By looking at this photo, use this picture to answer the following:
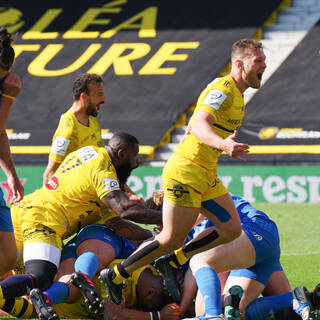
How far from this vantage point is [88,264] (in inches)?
199

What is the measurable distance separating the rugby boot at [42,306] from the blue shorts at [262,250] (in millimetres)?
→ 1270

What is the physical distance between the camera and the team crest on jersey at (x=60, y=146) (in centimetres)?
763

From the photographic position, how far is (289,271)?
282 inches

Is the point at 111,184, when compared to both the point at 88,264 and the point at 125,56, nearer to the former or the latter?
the point at 88,264

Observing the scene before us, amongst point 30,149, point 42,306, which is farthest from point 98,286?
point 30,149

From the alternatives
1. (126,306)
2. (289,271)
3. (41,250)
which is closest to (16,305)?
(41,250)

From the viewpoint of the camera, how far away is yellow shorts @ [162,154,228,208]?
4.95 meters

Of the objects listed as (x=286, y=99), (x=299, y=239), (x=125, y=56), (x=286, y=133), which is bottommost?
(x=286, y=133)

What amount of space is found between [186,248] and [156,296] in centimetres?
41

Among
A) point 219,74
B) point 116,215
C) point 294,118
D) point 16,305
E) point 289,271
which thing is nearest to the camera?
point 16,305

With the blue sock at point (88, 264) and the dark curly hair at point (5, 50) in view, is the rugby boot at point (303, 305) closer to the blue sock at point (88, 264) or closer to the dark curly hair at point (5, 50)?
the blue sock at point (88, 264)

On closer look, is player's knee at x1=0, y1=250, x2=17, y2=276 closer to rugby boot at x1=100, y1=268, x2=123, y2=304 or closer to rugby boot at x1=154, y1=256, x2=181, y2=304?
rugby boot at x1=100, y1=268, x2=123, y2=304

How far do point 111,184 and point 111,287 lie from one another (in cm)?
75

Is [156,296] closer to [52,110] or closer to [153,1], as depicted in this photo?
[52,110]
